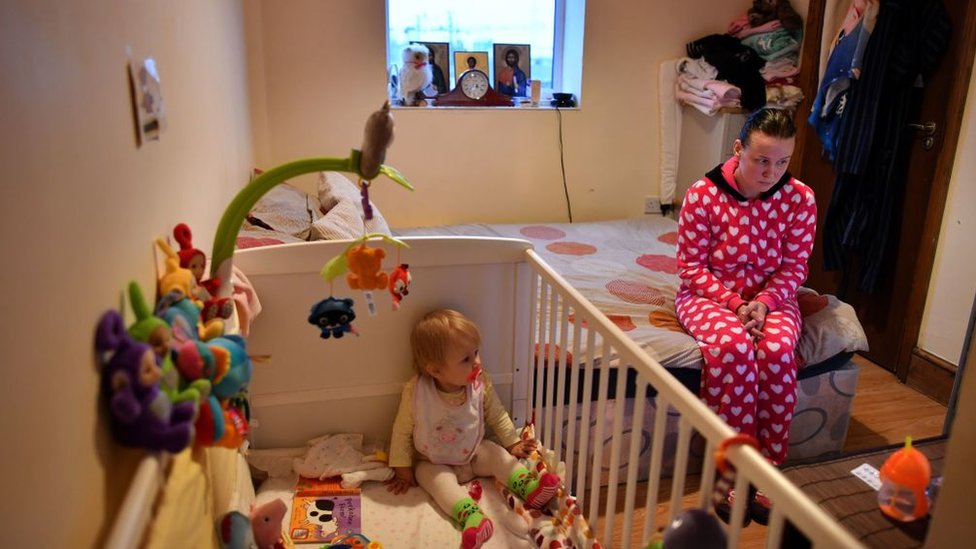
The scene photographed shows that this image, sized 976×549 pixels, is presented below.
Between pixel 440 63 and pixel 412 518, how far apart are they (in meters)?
2.54

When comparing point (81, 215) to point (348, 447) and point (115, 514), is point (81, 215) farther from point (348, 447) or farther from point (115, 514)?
point (348, 447)

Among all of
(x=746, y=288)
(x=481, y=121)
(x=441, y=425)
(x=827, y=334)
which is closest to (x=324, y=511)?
(x=441, y=425)

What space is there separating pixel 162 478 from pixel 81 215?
0.34m

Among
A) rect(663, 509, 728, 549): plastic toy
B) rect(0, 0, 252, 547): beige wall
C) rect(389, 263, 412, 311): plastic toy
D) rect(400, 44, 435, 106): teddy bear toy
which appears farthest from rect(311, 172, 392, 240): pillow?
rect(663, 509, 728, 549): plastic toy

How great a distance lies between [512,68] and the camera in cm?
357

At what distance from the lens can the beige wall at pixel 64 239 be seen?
1.91ft

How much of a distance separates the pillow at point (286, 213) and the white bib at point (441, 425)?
0.68m

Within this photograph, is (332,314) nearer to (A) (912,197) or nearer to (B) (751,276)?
(B) (751,276)

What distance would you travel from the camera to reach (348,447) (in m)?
1.70

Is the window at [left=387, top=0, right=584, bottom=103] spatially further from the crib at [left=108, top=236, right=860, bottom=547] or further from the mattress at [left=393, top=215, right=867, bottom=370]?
the crib at [left=108, top=236, right=860, bottom=547]

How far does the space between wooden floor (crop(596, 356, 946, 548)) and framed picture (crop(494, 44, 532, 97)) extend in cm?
217

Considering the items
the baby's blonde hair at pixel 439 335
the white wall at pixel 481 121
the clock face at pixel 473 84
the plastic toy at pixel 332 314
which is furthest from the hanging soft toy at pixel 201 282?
the clock face at pixel 473 84

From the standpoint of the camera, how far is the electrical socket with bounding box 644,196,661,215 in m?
3.78

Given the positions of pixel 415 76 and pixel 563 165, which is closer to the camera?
pixel 415 76
